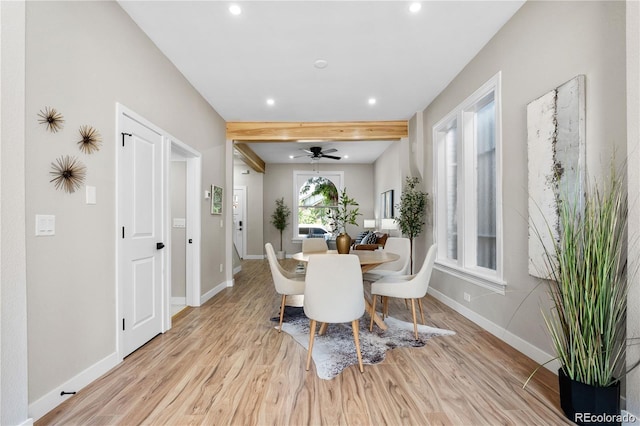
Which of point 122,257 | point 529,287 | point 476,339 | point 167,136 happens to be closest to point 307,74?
point 167,136

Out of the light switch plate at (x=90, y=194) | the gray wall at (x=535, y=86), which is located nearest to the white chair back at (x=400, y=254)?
the gray wall at (x=535, y=86)

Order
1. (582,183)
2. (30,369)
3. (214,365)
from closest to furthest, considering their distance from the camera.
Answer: (30,369), (582,183), (214,365)

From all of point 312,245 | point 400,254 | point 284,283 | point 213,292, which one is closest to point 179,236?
point 213,292

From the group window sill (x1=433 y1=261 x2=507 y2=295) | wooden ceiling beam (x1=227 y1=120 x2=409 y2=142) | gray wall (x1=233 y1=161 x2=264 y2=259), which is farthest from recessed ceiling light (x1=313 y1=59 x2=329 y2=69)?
gray wall (x1=233 y1=161 x2=264 y2=259)

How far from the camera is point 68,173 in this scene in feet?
6.64

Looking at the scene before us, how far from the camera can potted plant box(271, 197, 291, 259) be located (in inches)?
364

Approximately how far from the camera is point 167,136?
10.9 ft

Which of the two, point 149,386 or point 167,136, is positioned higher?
point 167,136

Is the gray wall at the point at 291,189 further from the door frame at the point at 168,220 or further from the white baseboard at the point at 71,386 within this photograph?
the white baseboard at the point at 71,386

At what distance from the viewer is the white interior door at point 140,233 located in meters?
2.59

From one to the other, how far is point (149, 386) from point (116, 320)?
25.5 inches

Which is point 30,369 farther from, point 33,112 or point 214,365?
point 33,112

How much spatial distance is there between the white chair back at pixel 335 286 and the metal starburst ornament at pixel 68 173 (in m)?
1.69

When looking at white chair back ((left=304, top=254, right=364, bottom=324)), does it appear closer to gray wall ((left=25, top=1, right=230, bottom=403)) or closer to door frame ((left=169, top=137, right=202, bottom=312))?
gray wall ((left=25, top=1, right=230, bottom=403))
